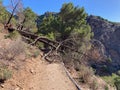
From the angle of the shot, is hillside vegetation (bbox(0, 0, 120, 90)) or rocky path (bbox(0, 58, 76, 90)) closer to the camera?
rocky path (bbox(0, 58, 76, 90))

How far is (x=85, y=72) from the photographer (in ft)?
51.7

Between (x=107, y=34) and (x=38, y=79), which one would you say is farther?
(x=107, y=34)

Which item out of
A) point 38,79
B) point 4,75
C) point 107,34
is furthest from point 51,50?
point 107,34

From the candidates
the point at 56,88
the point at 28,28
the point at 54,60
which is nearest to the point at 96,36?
the point at 28,28

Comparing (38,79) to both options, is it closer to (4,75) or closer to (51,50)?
(4,75)

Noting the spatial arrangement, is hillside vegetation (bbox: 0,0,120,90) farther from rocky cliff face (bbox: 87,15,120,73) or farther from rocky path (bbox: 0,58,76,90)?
rocky cliff face (bbox: 87,15,120,73)

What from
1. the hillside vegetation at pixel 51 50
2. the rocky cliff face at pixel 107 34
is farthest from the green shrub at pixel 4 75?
the rocky cliff face at pixel 107 34

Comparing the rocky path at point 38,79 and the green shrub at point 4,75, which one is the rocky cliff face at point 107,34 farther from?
the green shrub at point 4,75

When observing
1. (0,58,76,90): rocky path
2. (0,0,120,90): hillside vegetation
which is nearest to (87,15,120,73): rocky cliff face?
(0,0,120,90): hillside vegetation

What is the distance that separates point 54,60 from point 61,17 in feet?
37.4

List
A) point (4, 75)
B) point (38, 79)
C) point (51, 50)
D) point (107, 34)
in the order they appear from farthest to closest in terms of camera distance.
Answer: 1. point (107, 34)
2. point (51, 50)
3. point (38, 79)
4. point (4, 75)

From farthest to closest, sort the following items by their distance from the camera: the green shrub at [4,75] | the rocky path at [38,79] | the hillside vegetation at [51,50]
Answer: the hillside vegetation at [51,50], the rocky path at [38,79], the green shrub at [4,75]

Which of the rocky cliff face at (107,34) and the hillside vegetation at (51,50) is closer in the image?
the hillside vegetation at (51,50)

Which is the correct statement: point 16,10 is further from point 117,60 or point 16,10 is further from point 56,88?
point 117,60
